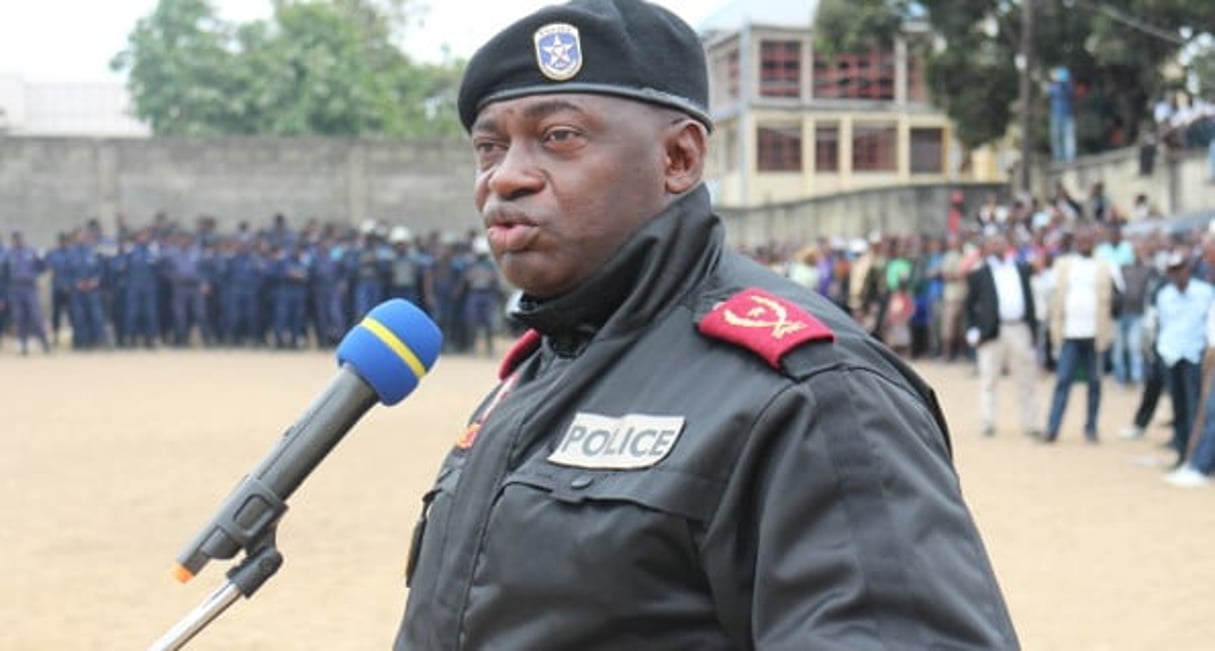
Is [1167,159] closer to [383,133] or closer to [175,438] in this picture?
[175,438]

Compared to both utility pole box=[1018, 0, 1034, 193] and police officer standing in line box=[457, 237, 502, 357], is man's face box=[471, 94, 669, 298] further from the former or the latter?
utility pole box=[1018, 0, 1034, 193]

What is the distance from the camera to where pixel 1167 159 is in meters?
23.3

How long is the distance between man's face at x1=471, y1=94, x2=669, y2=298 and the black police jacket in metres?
0.04

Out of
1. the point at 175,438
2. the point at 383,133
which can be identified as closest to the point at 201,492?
the point at 175,438

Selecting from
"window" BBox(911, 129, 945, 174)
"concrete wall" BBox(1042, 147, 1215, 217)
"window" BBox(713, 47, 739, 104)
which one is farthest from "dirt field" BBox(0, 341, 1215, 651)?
"window" BBox(713, 47, 739, 104)

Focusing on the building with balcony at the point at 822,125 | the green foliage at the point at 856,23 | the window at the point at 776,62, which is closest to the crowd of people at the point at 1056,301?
the green foliage at the point at 856,23

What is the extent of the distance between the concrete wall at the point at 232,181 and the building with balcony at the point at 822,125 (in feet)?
53.2

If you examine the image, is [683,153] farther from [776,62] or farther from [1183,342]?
[776,62]

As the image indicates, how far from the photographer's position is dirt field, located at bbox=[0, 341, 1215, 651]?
646 cm

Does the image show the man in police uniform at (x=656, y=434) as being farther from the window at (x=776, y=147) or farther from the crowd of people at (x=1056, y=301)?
the window at (x=776, y=147)

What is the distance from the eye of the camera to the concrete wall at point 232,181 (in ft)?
92.2

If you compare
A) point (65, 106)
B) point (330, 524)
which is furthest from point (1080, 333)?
point (65, 106)

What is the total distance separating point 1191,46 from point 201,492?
62.7 ft

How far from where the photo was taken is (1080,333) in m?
13.0
